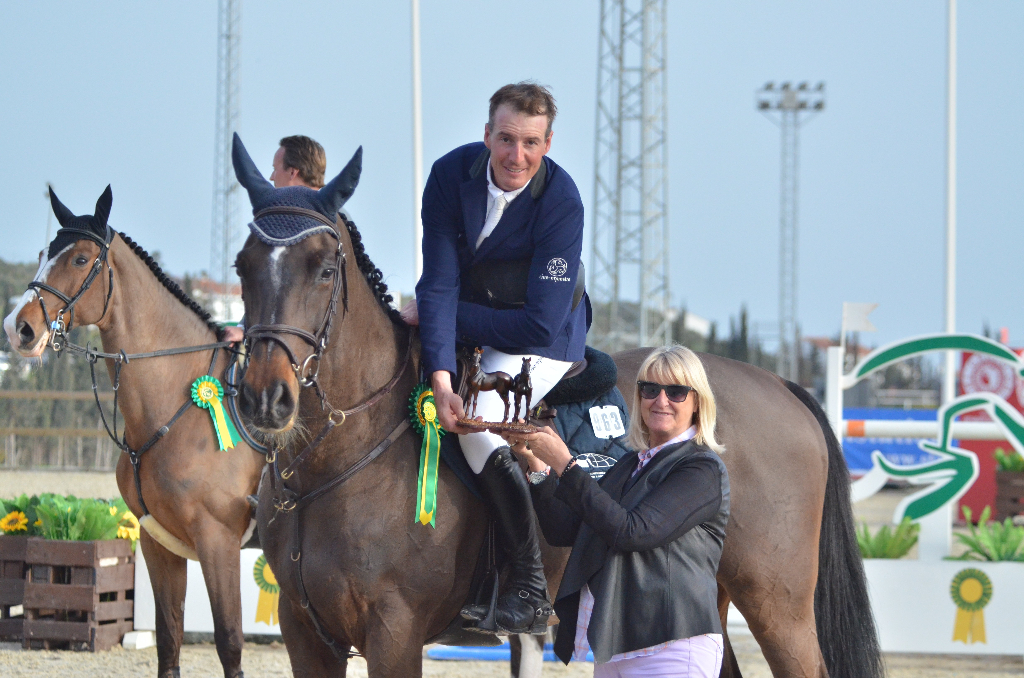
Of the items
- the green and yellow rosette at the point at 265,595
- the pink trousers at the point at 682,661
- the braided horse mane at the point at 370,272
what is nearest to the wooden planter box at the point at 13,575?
the green and yellow rosette at the point at 265,595

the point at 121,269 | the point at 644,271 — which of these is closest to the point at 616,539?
the point at 121,269

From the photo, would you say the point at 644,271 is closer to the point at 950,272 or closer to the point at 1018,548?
the point at 950,272

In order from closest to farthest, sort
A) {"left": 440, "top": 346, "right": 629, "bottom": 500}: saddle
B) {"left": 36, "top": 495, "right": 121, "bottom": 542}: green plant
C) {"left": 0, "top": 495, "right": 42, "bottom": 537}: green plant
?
{"left": 440, "top": 346, "right": 629, "bottom": 500}: saddle < {"left": 36, "top": 495, "right": 121, "bottom": 542}: green plant < {"left": 0, "top": 495, "right": 42, "bottom": 537}: green plant

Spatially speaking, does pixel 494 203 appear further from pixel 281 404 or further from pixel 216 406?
pixel 216 406

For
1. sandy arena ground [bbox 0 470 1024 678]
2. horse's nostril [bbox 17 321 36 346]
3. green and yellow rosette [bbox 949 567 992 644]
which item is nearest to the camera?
horse's nostril [bbox 17 321 36 346]

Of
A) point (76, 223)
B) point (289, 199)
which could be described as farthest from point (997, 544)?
point (76, 223)

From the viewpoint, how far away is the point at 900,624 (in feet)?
21.3

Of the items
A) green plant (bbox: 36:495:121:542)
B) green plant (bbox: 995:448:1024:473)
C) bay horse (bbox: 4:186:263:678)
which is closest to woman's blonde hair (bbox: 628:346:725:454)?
bay horse (bbox: 4:186:263:678)

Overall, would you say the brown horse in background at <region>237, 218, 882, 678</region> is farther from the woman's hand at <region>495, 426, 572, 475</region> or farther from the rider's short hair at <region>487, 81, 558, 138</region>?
the rider's short hair at <region>487, 81, 558, 138</region>

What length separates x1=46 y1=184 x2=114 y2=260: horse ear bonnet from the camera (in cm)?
488

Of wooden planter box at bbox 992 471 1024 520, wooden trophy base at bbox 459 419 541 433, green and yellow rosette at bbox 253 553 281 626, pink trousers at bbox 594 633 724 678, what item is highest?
wooden trophy base at bbox 459 419 541 433

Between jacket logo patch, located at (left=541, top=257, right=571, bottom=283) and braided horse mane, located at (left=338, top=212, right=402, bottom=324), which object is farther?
braided horse mane, located at (left=338, top=212, right=402, bottom=324)

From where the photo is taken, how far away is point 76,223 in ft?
16.2

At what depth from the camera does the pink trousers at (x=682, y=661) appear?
2535mm
